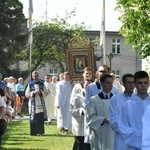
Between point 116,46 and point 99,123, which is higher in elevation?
point 116,46

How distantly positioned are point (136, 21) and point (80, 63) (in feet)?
8.67

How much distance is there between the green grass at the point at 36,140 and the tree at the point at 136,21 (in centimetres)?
327

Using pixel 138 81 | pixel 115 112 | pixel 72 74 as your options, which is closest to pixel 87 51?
pixel 72 74

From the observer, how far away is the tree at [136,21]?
1645 cm

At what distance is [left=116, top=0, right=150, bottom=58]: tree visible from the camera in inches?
648

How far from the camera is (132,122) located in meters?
7.34

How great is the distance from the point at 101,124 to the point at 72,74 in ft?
16.9

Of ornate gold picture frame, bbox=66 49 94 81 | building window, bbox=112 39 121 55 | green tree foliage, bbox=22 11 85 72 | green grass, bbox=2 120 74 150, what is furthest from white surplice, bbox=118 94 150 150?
building window, bbox=112 39 121 55

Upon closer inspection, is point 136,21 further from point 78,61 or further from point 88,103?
point 88,103

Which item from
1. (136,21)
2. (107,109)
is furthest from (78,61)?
(107,109)

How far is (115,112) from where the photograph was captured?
344 inches

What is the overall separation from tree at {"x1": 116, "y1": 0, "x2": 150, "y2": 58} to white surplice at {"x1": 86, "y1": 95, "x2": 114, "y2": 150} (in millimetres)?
6285

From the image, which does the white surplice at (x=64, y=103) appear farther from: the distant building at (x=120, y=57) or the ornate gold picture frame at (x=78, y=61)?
the distant building at (x=120, y=57)

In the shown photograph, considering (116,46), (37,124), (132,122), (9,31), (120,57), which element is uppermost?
(116,46)
